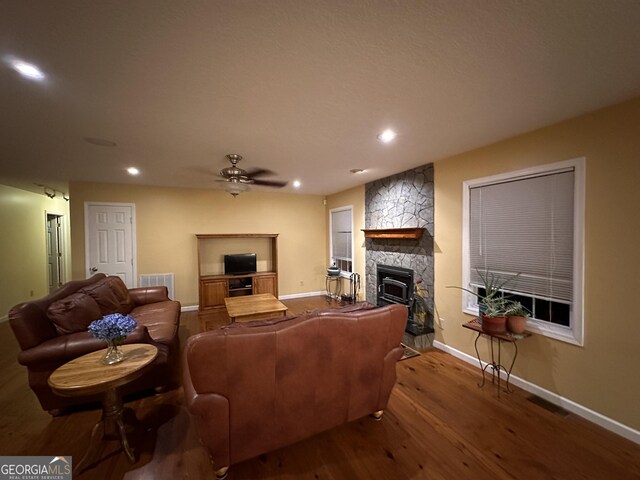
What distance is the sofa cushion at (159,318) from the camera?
2713 millimetres

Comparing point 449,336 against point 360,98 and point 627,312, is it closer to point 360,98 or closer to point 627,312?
point 627,312

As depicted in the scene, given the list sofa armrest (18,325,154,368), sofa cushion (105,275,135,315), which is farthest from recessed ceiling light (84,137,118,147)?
sofa armrest (18,325,154,368)

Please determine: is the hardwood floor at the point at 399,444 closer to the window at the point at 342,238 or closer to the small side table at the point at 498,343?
the small side table at the point at 498,343

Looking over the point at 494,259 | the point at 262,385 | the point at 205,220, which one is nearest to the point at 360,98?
the point at 262,385

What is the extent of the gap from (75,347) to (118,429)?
0.79 metres

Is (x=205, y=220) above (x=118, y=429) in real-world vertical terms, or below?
above

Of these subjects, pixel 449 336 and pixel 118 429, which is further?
pixel 449 336

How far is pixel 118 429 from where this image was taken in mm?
1799

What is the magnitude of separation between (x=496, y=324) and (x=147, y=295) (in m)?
4.74

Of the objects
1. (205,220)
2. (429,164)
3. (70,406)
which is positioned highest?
(429,164)

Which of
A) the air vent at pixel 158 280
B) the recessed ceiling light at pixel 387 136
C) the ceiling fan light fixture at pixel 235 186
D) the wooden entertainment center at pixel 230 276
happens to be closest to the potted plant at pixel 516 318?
Answer: the recessed ceiling light at pixel 387 136

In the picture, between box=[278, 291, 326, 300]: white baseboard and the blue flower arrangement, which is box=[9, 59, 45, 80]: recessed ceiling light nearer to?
the blue flower arrangement

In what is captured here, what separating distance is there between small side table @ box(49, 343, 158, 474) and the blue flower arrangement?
192 mm

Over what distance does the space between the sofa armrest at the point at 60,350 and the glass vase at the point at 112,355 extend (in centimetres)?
38
